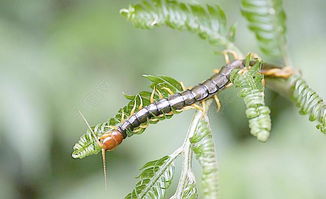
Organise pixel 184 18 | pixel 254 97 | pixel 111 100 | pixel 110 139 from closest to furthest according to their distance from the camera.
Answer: pixel 254 97
pixel 110 139
pixel 184 18
pixel 111 100

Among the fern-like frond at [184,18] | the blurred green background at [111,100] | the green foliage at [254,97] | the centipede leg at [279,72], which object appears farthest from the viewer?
the blurred green background at [111,100]

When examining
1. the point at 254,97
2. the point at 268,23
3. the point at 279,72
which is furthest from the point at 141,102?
the point at 268,23

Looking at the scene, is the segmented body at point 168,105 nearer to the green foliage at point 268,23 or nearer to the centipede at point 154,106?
the centipede at point 154,106

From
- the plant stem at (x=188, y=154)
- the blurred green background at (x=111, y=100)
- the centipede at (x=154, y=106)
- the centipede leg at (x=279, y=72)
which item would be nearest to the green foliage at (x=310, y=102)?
the centipede leg at (x=279, y=72)

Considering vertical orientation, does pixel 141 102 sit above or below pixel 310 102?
above

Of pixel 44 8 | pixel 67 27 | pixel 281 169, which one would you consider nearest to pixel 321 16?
pixel 281 169

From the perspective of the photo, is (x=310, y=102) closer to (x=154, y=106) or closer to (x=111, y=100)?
(x=154, y=106)

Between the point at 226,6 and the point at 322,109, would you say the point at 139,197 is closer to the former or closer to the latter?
the point at 322,109
